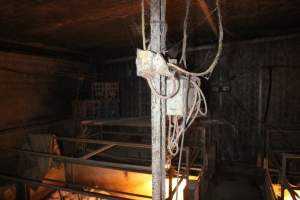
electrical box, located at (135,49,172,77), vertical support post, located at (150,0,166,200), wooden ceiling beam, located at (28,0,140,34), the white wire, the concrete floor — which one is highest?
wooden ceiling beam, located at (28,0,140,34)

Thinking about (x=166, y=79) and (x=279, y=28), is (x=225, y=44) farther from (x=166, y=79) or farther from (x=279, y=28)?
(x=166, y=79)

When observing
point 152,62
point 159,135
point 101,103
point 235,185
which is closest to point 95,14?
point 152,62

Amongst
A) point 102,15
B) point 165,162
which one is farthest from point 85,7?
point 165,162

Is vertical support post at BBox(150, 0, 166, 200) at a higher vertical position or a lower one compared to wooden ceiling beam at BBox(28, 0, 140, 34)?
lower

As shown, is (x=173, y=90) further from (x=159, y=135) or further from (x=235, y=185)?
(x=235, y=185)

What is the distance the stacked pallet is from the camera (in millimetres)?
6551

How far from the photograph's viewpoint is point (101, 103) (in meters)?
6.93

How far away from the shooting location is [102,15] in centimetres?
363

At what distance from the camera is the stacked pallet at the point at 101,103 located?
6.55m

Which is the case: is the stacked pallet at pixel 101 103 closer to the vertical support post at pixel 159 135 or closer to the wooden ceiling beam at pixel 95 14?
the wooden ceiling beam at pixel 95 14

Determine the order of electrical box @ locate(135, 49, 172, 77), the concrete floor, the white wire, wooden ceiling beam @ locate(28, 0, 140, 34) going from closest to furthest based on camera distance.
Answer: electrical box @ locate(135, 49, 172, 77) → the white wire → wooden ceiling beam @ locate(28, 0, 140, 34) → the concrete floor

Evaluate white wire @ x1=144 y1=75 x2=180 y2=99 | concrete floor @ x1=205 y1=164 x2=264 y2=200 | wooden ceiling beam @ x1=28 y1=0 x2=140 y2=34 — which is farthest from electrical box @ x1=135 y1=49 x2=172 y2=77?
concrete floor @ x1=205 y1=164 x2=264 y2=200

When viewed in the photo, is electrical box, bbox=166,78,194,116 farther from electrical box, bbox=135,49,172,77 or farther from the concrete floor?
the concrete floor

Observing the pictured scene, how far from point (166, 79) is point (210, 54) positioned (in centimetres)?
507
